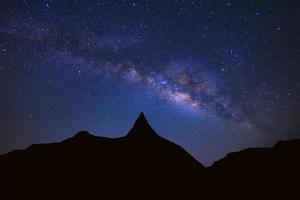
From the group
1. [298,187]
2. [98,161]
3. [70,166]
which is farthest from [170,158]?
[298,187]

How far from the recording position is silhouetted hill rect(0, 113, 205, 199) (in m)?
32.5

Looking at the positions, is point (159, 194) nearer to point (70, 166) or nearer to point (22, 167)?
point (70, 166)

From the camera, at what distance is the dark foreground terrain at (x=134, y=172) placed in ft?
106

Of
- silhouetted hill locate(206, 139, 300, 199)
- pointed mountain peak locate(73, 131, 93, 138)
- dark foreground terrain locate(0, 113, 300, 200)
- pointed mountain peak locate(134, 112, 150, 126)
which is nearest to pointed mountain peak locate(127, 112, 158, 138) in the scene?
pointed mountain peak locate(134, 112, 150, 126)

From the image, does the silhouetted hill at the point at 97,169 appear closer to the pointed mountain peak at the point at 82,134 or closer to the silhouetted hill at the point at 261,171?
the pointed mountain peak at the point at 82,134

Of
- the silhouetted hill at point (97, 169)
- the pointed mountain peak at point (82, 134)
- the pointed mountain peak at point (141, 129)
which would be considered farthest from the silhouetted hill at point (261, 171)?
the pointed mountain peak at point (82, 134)

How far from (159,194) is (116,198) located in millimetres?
4341

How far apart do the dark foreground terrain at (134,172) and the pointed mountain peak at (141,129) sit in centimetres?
116

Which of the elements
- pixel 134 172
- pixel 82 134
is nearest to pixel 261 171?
pixel 134 172

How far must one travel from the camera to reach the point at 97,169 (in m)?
34.3

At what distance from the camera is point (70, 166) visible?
34.2 m

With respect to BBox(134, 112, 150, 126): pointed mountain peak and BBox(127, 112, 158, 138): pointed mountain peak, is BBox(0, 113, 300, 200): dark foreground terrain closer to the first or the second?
BBox(127, 112, 158, 138): pointed mountain peak

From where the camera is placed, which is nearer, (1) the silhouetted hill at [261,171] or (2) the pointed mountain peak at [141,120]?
(1) the silhouetted hill at [261,171]

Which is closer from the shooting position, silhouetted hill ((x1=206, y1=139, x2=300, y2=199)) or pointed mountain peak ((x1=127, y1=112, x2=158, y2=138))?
silhouetted hill ((x1=206, y1=139, x2=300, y2=199))
